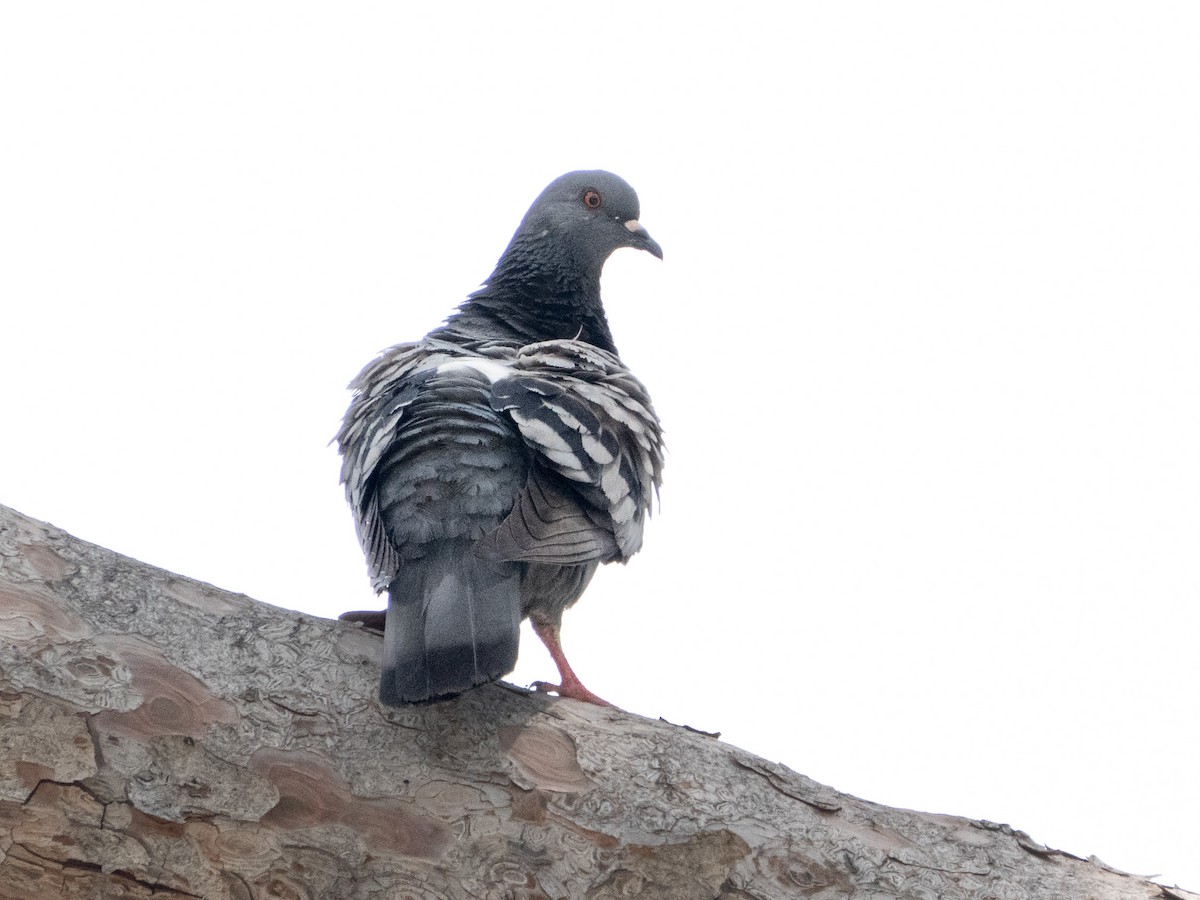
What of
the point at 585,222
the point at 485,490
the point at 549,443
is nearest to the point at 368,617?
the point at 485,490

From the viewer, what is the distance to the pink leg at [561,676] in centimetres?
373

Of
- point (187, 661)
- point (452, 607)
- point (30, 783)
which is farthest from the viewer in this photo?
point (452, 607)

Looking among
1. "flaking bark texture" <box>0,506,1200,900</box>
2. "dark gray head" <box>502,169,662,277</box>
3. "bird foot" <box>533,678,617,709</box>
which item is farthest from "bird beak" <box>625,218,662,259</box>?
"flaking bark texture" <box>0,506,1200,900</box>

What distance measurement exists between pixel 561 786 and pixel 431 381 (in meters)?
1.52

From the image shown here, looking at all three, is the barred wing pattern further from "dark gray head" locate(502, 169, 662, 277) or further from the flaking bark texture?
"dark gray head" locate(502, 169, 662, 277)

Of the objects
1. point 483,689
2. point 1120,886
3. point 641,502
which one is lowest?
point 1120,886

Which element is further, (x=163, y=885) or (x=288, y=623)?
(x=288, y=623)

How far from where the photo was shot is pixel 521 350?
470 centimetres

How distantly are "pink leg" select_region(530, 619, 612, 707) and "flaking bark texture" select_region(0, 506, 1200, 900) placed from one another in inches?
11.7

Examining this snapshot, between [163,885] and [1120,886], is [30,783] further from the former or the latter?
[1120,886]

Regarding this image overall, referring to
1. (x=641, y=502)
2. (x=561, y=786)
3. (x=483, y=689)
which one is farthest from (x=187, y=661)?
(x=641, y=502)

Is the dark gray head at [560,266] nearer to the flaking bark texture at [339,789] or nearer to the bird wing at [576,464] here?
the bird wing at [576,464]

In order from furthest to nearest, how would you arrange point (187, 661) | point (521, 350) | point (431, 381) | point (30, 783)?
point (521, 350) < point (431, 381) < point (187, 661) < point (30, 783)

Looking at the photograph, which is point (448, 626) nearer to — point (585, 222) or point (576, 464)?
point (576, 464)
